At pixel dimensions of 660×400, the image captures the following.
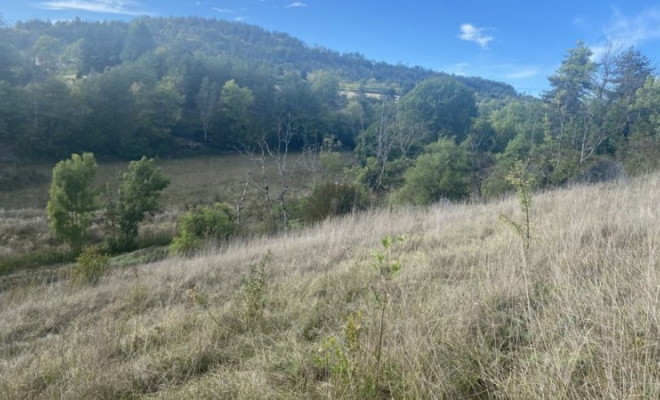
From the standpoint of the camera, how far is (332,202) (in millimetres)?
12141

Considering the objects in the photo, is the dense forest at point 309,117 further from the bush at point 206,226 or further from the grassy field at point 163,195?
the bush at point 206,226

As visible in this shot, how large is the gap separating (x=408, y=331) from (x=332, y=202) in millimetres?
9922

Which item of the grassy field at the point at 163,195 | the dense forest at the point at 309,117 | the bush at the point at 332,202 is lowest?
the grassy field at the point at 163,195

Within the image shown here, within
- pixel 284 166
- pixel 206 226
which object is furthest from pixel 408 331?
pixel 284 166

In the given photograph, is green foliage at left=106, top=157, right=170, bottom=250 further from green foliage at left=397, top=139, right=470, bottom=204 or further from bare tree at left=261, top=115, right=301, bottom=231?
green foliage at left=397, top=139, right=470, bottom=204

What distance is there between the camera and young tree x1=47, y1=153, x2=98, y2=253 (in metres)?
16.4

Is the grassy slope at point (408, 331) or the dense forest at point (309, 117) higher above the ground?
the dense forest at point (309, 117)

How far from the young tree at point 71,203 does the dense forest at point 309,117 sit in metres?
8.64

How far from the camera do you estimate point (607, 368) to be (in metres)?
1.63

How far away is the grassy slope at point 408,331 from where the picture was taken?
1809 millimetres

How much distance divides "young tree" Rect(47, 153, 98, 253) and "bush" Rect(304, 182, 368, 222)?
433 inches

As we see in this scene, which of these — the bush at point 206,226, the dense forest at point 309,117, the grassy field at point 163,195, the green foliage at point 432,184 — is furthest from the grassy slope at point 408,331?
the grassy field at point 163,195

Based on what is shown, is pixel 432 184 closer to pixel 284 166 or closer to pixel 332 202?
pixel 332 202

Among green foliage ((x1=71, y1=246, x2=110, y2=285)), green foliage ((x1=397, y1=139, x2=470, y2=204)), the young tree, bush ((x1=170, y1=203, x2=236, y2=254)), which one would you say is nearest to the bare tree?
bush ((x1=170, y1=203, x2=236, y2=254))
